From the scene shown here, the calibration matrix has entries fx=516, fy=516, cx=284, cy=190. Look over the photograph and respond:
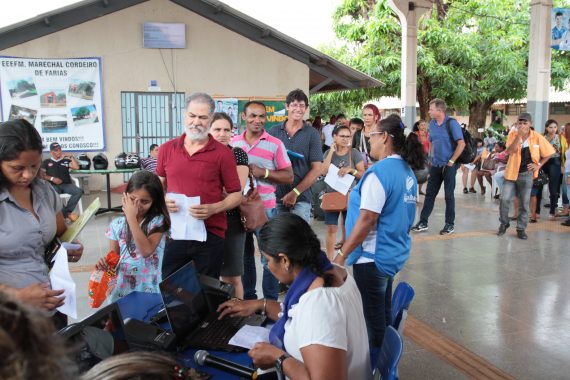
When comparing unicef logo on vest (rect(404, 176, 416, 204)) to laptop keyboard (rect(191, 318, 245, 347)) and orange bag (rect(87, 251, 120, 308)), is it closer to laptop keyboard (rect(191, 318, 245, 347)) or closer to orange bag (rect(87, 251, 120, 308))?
laptop keyboard (rect(191, 318, 245, 347))

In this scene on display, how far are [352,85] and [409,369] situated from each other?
36.6 feet

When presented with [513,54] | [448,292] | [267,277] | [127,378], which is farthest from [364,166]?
[513,54]

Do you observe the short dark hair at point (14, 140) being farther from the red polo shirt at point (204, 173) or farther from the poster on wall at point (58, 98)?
the poster on wall at point (58, 98)

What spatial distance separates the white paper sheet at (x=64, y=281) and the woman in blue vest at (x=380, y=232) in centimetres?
153

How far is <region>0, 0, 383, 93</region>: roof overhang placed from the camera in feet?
35.8


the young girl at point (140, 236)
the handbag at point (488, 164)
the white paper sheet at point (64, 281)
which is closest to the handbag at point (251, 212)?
the young girl at point (140, 236)

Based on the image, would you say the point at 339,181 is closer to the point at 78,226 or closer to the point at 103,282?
the point at 103,282

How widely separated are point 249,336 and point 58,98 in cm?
1075

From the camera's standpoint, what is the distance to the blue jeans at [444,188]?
776 centimetres

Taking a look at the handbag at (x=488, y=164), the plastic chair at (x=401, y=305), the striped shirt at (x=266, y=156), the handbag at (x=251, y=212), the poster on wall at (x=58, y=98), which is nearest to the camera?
the plastic chair at (x=401, y=305)

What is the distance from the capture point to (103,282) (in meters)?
2.83

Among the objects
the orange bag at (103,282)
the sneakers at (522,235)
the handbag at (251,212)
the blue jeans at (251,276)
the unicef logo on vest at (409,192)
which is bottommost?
the sneakers at (522,235)

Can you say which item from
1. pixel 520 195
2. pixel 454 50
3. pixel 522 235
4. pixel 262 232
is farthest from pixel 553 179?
pixel 454 50

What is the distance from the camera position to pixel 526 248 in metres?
6.93
